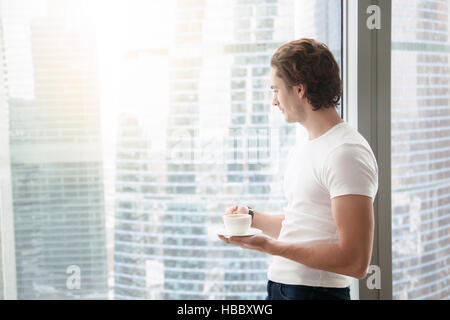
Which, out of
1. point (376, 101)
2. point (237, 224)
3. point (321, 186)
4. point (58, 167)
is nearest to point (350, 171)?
point (321, 186)

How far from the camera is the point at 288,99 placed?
46.5 inches

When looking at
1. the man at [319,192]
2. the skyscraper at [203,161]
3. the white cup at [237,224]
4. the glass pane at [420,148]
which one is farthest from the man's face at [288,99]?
the glass pane at [420,148]

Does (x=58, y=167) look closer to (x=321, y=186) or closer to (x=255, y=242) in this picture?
(x=255, y=242)

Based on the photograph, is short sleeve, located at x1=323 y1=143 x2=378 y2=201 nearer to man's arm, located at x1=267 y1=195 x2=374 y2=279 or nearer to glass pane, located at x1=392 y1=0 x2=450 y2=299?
man's arm, located at x1=267 y1=195 x2=374 y2=279

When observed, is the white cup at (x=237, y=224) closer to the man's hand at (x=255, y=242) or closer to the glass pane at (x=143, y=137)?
the man's hand at (x=255, y=242)

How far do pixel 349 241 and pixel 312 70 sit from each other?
0.47 meters

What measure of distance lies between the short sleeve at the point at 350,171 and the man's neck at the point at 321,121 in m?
0.12

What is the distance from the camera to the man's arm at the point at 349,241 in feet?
3.28

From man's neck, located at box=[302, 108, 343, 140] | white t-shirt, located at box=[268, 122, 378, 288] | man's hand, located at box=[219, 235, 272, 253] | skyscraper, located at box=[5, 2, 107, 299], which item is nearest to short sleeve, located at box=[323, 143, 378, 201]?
white t-shirt, located at box=[268, 122, 378, 288]
